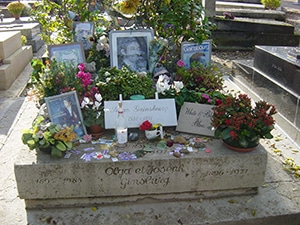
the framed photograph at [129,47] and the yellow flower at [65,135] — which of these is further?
the framed photograph at [129,47]

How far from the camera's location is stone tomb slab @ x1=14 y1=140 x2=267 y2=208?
105 inches

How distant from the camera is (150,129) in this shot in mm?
3008

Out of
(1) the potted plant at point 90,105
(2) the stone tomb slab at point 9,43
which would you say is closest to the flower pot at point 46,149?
(1) the potted plant at point 90,105

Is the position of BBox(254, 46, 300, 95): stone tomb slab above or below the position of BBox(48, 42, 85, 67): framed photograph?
below

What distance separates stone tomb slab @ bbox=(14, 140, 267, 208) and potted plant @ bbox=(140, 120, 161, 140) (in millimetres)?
170

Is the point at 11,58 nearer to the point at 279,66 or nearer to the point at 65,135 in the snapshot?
the point at 65,135

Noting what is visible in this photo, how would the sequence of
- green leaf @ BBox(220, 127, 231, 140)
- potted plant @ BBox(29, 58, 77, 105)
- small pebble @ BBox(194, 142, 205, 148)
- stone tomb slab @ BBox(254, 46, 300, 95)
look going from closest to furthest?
green leaf @ BBox(220, 127, 231, 140) < small pebble @ BBox(194, 142, 205, 148) < potted plant @ BBox(29, 58, 77, 105) < stone tomb slab @ BBox(254, 46, 300, 95)

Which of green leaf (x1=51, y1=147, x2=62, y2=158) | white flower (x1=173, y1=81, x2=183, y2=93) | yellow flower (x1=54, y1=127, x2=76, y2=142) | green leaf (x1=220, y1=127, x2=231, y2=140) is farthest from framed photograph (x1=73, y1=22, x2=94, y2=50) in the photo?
green leaf (x1=220, y1=127, x2=231, y2=140)

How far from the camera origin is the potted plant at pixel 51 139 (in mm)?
2686

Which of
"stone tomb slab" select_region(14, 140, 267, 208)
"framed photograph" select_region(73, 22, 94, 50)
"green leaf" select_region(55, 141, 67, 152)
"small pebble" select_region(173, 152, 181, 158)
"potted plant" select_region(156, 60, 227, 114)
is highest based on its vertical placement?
"framed photograph" select_region(73, 22, 94, 50)

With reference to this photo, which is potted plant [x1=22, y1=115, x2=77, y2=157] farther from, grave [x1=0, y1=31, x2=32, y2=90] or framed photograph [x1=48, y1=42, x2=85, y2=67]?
grave [x1=0, y1=31, x2=32, y2=90]

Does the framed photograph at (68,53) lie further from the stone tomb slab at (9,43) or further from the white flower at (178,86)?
the stone tomb slab at (9,43)

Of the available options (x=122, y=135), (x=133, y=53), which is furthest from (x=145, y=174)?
(x=133, y=53)

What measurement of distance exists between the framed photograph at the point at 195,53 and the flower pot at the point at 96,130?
57.8 inches
